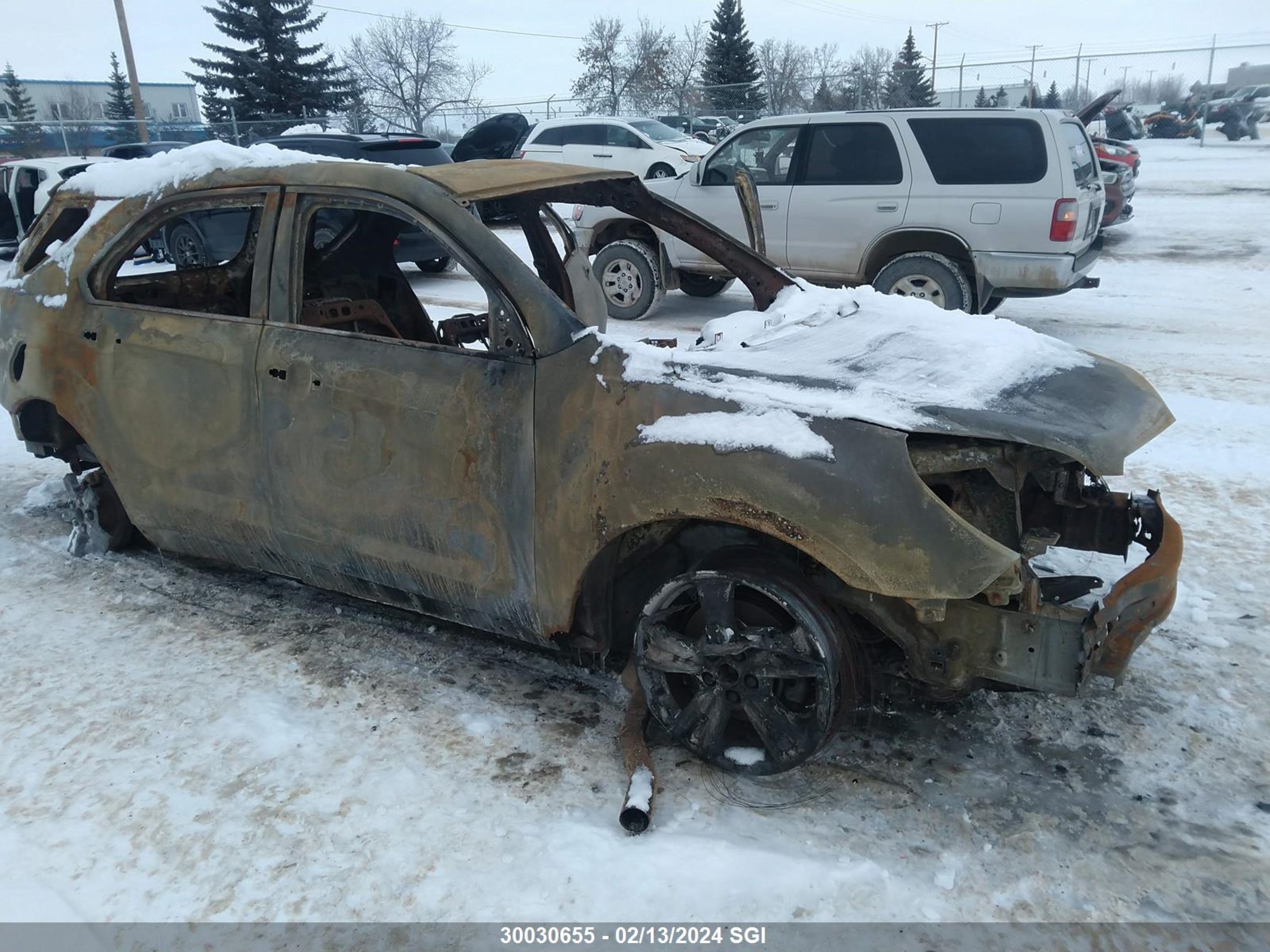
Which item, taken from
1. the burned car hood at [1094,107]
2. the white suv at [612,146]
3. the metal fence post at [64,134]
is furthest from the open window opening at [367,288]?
the metal fence post at [64,134]

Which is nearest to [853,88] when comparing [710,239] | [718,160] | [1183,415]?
[718,160]

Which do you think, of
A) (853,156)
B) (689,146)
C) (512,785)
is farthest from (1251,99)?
(512,785)

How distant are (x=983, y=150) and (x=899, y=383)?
21.1ft

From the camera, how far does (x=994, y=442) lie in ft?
9.00

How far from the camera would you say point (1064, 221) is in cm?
800

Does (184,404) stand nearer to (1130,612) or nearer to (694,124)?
(1130,612)

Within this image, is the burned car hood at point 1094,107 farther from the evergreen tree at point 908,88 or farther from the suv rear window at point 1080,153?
the evergreen tree at point 908,88

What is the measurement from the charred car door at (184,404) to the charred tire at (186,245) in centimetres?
735

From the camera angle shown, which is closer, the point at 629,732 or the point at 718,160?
the point at 629,732

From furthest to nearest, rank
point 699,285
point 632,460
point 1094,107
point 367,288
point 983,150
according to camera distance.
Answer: point 699,285
point 1094,107
point 983,150
point 367,288
point 632,460

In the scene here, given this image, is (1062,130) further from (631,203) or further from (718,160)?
(631,203)

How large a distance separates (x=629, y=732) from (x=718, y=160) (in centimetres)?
773

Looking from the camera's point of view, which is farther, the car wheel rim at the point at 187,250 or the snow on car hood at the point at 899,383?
the car wheel rim at the point at 187,250

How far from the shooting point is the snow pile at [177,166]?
3826mm
